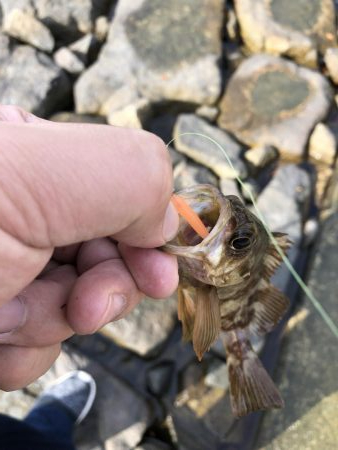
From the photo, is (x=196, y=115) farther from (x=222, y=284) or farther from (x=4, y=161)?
(x=4, y=161)

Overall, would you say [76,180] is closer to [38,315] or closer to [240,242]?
[38,315]

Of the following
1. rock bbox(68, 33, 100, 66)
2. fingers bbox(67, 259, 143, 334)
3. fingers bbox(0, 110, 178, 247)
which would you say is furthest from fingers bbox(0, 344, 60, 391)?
rock bbox(68, 33, 100, 66)

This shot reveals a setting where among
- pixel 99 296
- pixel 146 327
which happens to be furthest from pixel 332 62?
pixel 99 296

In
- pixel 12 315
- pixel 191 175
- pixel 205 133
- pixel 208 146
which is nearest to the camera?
pixel 12 315

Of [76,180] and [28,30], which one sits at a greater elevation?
[76,180]

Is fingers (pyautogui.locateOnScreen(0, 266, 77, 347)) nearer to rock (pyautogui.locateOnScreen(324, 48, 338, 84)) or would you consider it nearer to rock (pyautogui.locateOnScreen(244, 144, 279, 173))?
rock (pyautogui.locateOnScreen(244, 144, 279, 173))

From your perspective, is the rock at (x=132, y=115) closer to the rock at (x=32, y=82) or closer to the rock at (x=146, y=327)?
the rock at (x=32, y=82)

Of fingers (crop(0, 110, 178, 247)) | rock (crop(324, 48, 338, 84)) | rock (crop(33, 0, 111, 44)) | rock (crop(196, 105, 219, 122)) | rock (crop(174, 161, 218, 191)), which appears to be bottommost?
rock (crop(174, 161, 218, 191))
